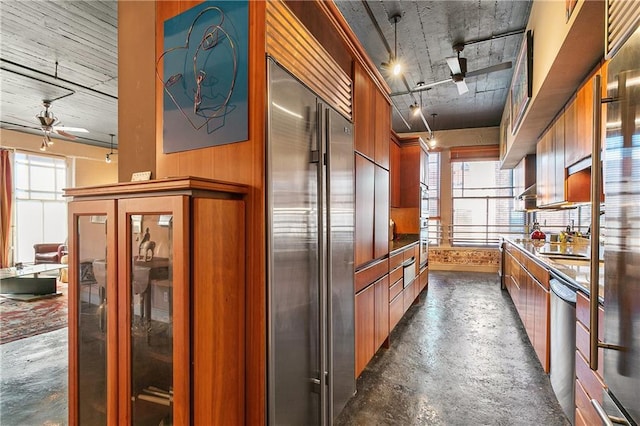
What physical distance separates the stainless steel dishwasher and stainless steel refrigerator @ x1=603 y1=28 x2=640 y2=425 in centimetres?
88

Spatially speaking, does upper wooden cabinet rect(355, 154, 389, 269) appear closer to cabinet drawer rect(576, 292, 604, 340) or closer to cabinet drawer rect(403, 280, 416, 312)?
cabinet drawer rect(403, 280, 416, 312)

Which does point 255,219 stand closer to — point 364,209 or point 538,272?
point 364,209

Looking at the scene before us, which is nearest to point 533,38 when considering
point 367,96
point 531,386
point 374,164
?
point 367,96

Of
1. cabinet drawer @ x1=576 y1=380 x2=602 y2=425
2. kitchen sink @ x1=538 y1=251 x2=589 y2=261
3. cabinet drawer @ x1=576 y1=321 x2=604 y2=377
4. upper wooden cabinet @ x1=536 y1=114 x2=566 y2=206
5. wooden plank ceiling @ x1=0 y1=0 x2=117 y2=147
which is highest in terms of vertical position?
wooden plank ceiling @ x1=0 y1=0 x2=117 y2=147

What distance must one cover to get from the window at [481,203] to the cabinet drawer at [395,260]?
14.8 feet

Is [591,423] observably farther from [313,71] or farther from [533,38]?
[533,38]

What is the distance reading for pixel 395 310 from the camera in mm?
3525

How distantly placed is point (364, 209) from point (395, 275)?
1.28m

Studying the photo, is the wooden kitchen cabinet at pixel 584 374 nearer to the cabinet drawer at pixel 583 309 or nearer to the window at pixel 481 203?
the cabinet drawer at pixel 583 309

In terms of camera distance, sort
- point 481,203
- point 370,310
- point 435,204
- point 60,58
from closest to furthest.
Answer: point 370,310, point 60,58, point 481,203, point 435,204

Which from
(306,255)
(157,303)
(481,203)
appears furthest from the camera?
(481,203)

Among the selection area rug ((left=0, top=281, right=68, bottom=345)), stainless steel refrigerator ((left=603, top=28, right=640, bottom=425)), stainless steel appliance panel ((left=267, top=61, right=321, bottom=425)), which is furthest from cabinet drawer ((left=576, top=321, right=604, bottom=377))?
area rug ((left=0, top=281, right=68, bottom=345))

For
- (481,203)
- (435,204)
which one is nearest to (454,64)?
(435,204)

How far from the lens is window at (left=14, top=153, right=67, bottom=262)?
725 cm
